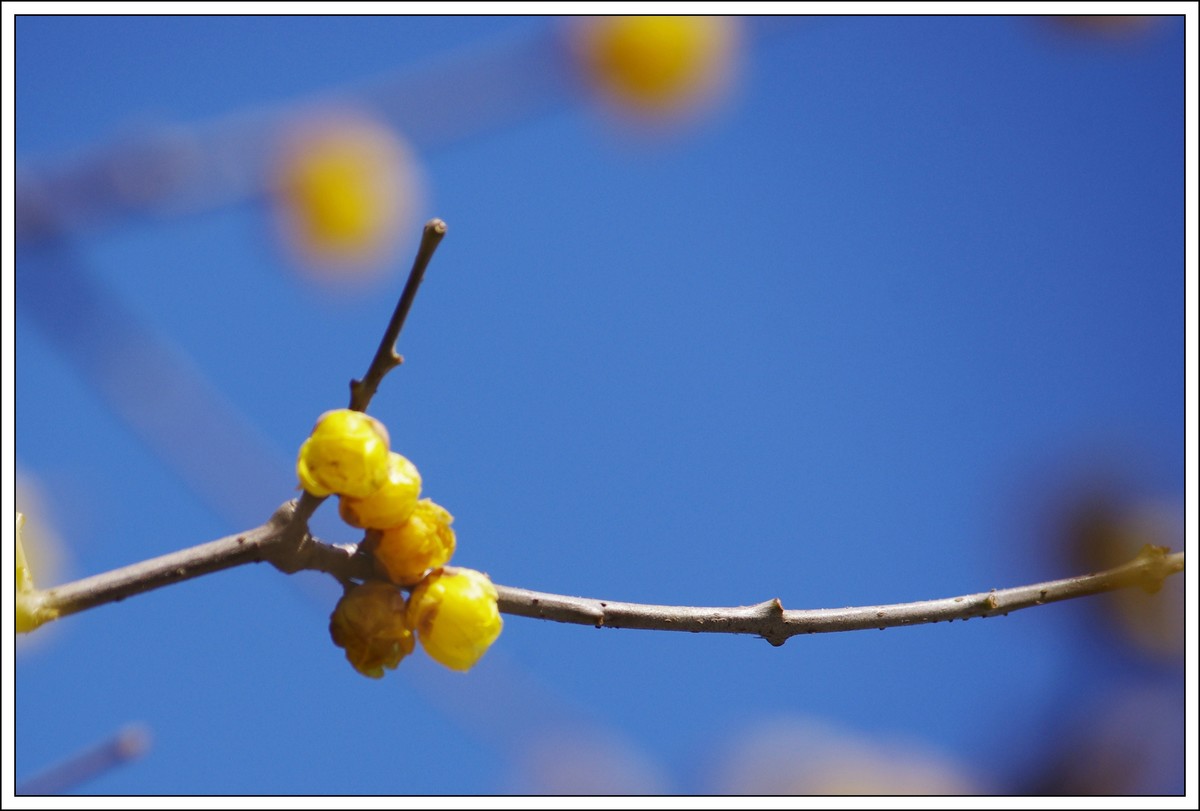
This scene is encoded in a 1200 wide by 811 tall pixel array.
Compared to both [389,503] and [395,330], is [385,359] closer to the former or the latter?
[395,330]

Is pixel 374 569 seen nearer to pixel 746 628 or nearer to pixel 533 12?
pixel 746 628

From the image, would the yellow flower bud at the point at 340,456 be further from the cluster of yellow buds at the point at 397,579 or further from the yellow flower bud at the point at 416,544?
the yellow flower bud at the point at 416,544

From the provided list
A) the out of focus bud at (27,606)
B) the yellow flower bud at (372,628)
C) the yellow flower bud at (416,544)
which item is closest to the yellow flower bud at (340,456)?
the yellow flower bud at (416,544)

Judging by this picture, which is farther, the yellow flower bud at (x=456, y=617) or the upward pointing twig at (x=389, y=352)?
the yellow flower bud at (x=456, y=617)

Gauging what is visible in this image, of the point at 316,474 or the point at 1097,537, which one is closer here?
Result: the point at 1097,537

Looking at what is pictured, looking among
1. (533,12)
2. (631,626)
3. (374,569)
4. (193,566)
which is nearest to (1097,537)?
(631,626)
